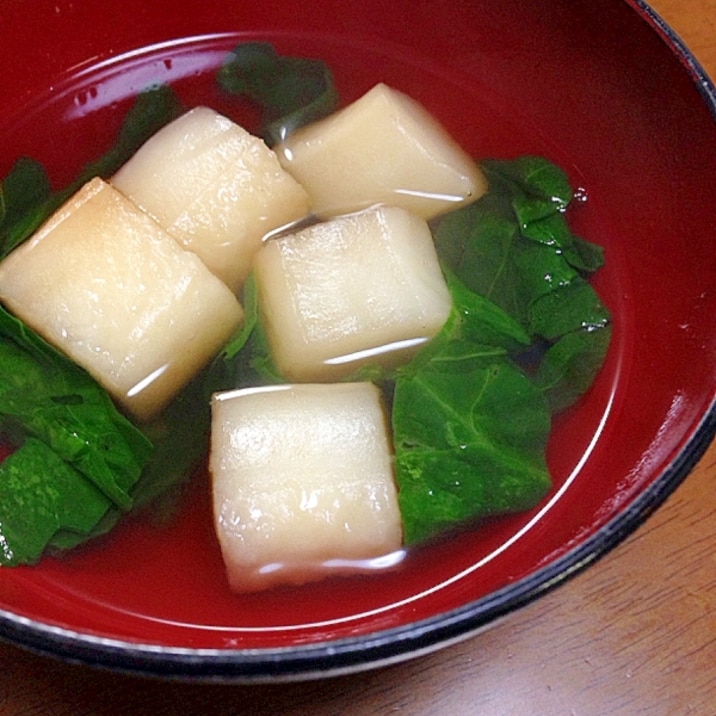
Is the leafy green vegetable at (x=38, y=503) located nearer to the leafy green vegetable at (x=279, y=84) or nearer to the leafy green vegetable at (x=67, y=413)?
the leafy green vegetable at (x=67, y=413)

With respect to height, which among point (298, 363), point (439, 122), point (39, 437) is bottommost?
point (39, 437)

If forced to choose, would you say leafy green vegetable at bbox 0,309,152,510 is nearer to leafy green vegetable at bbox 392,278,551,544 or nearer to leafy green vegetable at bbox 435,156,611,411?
leafy green vegetable at bbox 392,278,551,544

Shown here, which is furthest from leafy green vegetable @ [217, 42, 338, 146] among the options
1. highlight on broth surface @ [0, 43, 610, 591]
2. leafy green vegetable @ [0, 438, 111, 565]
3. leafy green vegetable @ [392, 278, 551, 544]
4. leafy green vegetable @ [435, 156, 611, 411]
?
leafy green vegetable @ [0, 438, 111, 565]

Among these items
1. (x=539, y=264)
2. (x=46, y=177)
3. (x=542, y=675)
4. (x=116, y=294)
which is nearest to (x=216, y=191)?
(x=116, y=294)

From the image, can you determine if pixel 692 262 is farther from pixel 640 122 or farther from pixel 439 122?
pixel 439 122

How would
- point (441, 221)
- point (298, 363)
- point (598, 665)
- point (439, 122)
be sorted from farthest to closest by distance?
point (439, 122)
point (441, 221)
point (298, 363)
point (598, 665)

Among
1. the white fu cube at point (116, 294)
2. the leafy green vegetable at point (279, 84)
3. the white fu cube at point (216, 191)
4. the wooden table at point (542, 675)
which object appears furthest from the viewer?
the leafy green vegetable at point (279, 84)

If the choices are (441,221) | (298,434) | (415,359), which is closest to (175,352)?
(298,434)

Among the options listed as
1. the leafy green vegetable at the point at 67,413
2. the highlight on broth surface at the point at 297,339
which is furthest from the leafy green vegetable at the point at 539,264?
the leafy green vegetable at the point at 67,413
